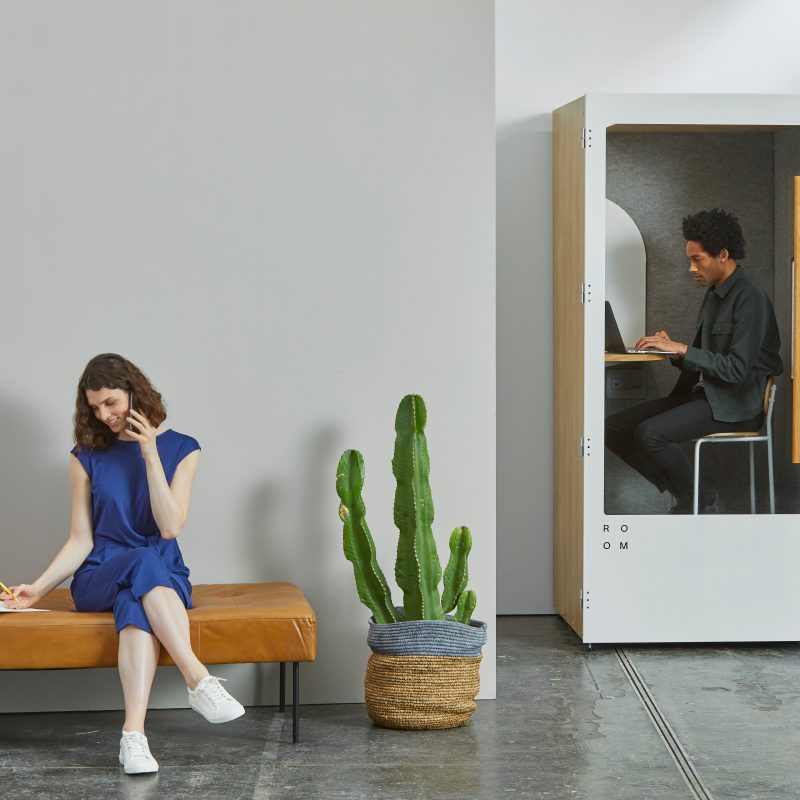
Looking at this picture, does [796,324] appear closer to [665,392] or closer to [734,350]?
[734,350]

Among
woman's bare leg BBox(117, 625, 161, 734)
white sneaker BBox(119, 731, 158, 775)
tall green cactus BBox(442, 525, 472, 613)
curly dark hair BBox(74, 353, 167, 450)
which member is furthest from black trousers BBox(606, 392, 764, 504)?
white sneaker BBox(119, 731, 158, 775)

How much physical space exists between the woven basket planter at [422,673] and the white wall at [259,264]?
14.6 inches

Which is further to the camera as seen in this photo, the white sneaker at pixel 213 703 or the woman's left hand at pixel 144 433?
the woman's left hand at pixel 144 433

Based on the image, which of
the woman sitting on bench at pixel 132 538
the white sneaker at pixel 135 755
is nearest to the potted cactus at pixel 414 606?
the woman sitting on bench at pixel 132 538

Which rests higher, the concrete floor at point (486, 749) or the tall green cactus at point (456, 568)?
the tall green cactus at point (456, 568)

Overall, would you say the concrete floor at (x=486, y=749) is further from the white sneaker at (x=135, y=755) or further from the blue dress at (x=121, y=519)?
the blue dress at (x=121, y=519)

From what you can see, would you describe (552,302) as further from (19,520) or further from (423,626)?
(19,520)

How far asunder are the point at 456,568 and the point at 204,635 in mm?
810

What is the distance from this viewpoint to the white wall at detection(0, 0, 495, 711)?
360cm

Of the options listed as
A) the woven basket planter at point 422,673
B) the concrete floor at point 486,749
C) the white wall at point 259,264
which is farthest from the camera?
the white wall at point 259,264

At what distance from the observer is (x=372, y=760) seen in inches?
122

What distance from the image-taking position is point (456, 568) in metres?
3.48

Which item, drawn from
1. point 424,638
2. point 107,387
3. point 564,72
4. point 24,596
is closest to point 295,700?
point 424,638

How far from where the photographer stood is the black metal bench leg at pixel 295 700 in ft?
10.5
